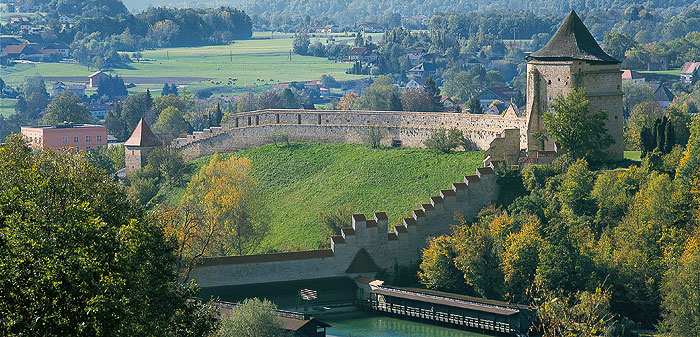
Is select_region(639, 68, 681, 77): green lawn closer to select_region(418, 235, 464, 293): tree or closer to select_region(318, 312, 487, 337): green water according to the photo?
select_region(418, 235, 464, 293): tree

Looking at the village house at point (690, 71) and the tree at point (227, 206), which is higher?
the tree at point (227, 206)

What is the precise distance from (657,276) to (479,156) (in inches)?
631

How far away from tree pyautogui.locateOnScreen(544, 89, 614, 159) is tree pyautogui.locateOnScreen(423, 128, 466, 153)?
8428 mm

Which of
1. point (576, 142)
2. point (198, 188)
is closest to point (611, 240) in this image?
point (576, 142)

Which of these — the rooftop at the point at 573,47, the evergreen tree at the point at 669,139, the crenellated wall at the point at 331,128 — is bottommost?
the crenellated wall at the point at 331,128

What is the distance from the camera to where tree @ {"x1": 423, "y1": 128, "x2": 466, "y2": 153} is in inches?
3000

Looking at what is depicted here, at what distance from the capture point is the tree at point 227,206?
239 feet

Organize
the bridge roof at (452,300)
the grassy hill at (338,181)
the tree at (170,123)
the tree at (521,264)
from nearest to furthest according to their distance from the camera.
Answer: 1. the bridge roof at (452,300)
2. the tree at (521,264)
3. the grassy hill at (338,181)
4. the tree at (170,123)

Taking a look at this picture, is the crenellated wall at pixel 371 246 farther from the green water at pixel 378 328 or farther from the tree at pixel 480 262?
the tree at pixel 480 262

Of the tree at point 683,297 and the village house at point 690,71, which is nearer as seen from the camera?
the tree at point 683,297

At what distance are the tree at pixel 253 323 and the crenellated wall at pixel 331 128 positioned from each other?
21129mm

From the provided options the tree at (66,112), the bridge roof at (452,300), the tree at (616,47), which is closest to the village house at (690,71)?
the tree at (616,47)

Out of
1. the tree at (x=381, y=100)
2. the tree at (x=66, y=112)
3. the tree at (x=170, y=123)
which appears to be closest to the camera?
the tree at (x=170, y=123)

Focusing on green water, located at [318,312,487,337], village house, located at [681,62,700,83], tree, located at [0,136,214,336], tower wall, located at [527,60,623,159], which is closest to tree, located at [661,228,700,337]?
green water, located at [318,312,487,337]
